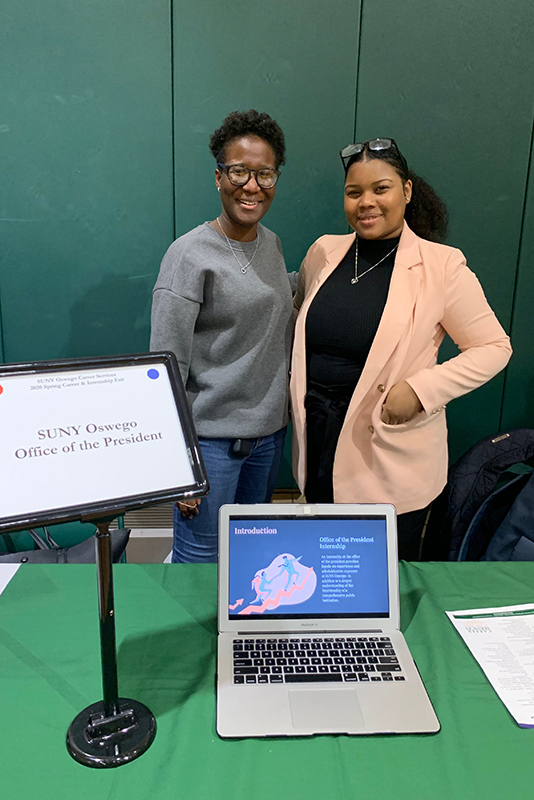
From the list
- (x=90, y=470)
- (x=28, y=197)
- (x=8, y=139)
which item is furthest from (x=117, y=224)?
(x=90, y=470)

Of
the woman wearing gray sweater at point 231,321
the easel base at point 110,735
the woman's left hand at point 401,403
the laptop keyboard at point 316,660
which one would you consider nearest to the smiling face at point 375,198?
the woman wearing gray sweater at point 231,321

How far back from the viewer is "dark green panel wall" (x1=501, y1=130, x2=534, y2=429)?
2521 mm

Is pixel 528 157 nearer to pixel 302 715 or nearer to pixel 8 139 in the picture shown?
pixel 8 139

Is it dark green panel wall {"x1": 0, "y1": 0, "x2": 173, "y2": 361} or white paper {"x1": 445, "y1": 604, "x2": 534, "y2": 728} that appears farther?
dark green panel wall {"x1": 0, "y1": 0, "x2": 173, "y2": 361}

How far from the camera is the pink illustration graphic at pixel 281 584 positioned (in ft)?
3.62

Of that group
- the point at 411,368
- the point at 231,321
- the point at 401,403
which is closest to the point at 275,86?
the point at 231,321

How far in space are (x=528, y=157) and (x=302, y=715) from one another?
2352 millimetres

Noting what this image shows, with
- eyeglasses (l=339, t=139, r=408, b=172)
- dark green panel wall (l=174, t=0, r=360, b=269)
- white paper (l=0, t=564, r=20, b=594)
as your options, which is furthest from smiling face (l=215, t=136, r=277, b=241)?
white paper (l=0, t=564, r=20, b=594)

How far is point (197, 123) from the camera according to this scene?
7.61 ft

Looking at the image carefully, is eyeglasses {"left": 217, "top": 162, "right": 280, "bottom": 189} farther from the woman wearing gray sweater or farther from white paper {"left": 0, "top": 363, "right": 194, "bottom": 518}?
white paper {"left": 0, "top": 363, "right": 194, "bottom": 518}

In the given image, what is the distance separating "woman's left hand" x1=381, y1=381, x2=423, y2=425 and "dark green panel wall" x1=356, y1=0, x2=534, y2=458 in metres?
1.17

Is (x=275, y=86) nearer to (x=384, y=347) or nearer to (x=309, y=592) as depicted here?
(x=384, y=347)

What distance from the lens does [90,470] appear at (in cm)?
83

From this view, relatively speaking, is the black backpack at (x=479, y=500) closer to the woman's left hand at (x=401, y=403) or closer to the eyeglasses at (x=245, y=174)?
the woman's left hand at (x=401, y=403)
